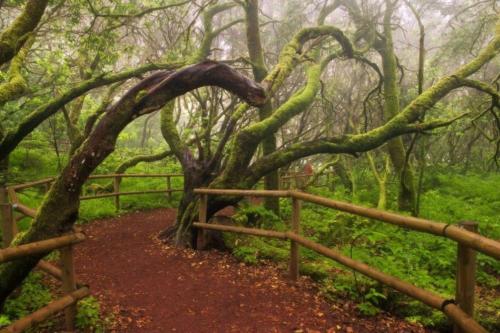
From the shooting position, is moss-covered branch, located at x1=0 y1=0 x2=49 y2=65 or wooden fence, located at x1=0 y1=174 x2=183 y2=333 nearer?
wooden fence, located at x1=0 y1=174 x2=183 y2=333

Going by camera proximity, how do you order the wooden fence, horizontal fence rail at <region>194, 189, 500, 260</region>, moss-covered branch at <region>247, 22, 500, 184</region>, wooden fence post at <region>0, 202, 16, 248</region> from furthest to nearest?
1. moss-covered branch at <region>247, 22, 500, 184</region>
2. wooden fence post at <region>0, 202, 16, 248</region>
3. the wooden fence
4. horizontal fence rail at <region>194, 189, 500, 260</region>

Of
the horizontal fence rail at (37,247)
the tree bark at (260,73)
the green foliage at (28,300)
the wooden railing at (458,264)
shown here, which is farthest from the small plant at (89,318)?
the tree bark at (260,73)

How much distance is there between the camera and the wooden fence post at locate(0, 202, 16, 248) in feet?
17.2

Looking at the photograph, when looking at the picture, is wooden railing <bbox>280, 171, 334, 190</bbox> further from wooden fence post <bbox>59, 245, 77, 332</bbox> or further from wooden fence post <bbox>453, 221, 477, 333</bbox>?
wooden fence post <bbox>453, 221, 477, 333</bbox>

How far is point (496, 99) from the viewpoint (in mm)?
8055

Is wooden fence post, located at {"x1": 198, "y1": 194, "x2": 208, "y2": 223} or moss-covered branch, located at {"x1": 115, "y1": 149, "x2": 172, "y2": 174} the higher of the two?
moss-covered branch, located at {"x1": 115, "y1": 149, "x2": 172, "y2": 174}

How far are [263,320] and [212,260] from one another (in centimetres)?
243

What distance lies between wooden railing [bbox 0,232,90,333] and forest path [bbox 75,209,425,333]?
0.71 metres

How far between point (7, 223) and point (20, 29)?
3.37m

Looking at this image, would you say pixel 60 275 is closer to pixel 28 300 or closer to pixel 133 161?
pixel 28 300

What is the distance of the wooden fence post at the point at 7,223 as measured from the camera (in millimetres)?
5254

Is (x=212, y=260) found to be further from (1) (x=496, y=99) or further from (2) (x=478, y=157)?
(2) (x=478, y=157)

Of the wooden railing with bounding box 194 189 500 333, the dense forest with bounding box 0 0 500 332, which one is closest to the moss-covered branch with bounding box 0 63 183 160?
the dense forest with bounding box 0 0 500 332

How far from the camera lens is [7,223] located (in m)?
5.31
